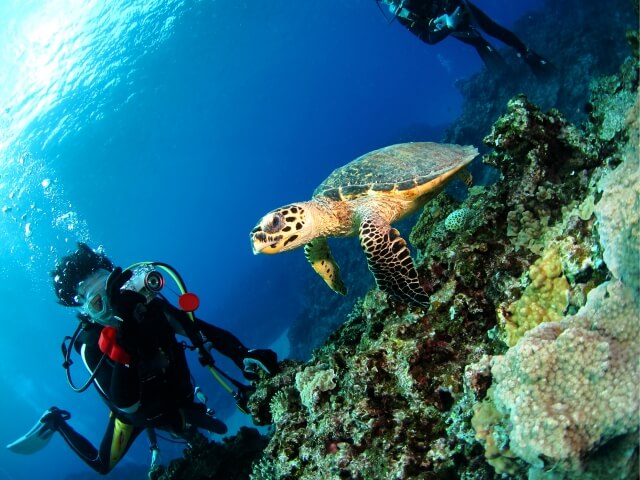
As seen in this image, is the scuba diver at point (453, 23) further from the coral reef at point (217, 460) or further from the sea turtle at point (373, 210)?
the coral reef at point (217, 460)

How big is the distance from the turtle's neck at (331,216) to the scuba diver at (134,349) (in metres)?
1.48

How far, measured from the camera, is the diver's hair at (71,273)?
431 cm

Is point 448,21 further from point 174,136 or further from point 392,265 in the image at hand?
point 174,136

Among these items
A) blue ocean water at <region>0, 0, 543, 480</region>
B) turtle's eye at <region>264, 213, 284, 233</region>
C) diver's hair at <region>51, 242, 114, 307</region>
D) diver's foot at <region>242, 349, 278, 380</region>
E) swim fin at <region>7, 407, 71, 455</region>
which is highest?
blue ocean water at <region>0, 0, 543, 480</region>

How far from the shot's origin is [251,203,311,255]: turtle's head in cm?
326

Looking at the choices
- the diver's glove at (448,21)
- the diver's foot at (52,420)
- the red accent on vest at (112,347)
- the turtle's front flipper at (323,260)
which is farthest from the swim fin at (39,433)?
the diver's glove at (448,21)

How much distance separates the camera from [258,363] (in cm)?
388

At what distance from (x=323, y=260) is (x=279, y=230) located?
1.12 metres

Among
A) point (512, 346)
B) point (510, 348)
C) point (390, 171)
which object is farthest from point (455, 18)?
point (510, 348)

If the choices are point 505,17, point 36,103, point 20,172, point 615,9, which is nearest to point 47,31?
point 36,103

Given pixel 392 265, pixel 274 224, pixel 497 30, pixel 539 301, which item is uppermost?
pixel 497 30

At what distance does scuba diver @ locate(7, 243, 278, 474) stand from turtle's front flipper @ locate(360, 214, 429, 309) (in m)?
1.68

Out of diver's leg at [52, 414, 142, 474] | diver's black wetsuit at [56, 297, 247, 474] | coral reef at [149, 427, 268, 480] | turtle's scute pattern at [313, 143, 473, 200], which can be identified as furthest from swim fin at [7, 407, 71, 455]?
turtle's scute pattern at [313, 143, 473, 200]

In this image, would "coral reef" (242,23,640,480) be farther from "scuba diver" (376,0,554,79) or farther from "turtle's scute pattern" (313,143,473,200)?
"scuba diver" (376,0,554,79)
